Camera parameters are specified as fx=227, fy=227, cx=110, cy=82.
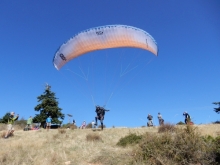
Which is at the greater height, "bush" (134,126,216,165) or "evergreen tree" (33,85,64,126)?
"evergreen tree" (33,85,64,126)

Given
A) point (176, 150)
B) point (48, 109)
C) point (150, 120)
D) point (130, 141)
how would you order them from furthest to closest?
point (48, 109) → point (150, 120) → point (130, 141) → point (176, 150)

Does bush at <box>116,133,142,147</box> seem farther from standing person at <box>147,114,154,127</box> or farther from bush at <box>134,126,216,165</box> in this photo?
standing person at <box>147,114,154,127</box>

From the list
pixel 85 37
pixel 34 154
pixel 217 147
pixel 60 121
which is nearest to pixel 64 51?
pixel 85 37

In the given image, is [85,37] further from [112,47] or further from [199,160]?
[199,160]

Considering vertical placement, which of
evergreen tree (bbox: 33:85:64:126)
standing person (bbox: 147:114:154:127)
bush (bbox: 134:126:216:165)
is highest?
evergreen tree (bbox: 33:85:64:126)

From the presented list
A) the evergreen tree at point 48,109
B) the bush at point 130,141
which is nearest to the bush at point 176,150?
the bush at point 130,141

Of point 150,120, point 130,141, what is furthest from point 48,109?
point 130,141

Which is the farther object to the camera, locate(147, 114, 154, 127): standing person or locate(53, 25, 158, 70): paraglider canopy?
locate(147, 114, 154, 127): standing person

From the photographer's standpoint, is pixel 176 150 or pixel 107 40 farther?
pixel 107 40

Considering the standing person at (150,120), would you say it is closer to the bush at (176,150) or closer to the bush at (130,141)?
the bush at (130,141)

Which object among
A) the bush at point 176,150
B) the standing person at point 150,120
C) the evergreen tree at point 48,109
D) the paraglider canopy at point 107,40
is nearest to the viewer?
the bush at point 176,150

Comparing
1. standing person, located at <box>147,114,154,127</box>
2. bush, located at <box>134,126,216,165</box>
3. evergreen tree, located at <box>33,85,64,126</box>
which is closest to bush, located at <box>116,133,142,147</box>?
bush, located at <box>134,126,216,165</box>

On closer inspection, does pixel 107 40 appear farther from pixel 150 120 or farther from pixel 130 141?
pixel 150 120

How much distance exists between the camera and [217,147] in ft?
27.6
